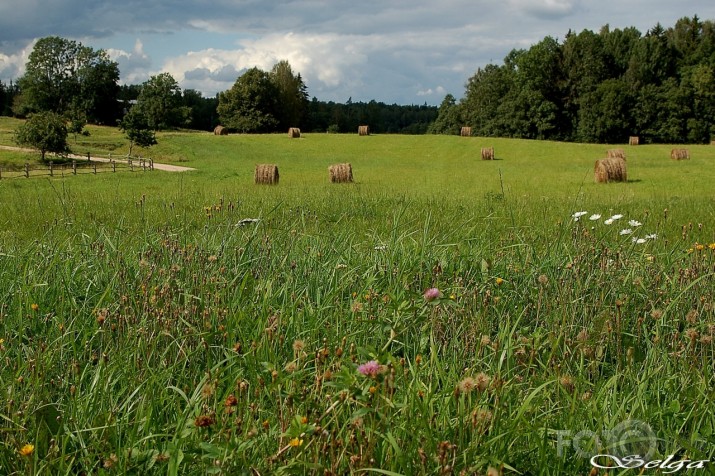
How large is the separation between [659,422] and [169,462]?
2013 mm

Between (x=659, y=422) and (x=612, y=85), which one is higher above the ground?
(x=612, y=85)

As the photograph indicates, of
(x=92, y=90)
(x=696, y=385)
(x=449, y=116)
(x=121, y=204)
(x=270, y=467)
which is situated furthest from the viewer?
(x=449, y=116)

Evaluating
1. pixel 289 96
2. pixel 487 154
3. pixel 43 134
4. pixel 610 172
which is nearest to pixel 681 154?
pixel 487 154

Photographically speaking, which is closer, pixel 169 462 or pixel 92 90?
pixel 169 462

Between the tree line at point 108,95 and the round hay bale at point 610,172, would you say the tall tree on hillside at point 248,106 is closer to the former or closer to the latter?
the tree line at point 108,95

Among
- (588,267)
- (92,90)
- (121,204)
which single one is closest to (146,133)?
(92,90)

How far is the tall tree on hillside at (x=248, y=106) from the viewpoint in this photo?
262ft

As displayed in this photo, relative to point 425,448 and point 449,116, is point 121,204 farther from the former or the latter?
point 449,116

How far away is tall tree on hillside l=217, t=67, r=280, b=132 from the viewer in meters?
79.8

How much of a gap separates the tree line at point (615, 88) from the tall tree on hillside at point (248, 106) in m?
25.3

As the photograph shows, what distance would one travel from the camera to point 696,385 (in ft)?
10.8

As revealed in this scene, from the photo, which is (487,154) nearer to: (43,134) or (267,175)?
(267,175)

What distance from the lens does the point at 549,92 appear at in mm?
75625

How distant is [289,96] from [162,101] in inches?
854
